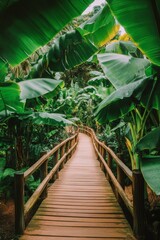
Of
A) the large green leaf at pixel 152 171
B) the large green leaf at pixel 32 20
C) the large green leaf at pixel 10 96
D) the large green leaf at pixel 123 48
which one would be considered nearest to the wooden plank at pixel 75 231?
the large green leaf at pixel 152 171

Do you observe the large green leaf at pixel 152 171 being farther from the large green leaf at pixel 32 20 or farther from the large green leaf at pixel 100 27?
the large green leaf at pixel 100 27

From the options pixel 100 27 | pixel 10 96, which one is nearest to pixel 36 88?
pixel 10 96

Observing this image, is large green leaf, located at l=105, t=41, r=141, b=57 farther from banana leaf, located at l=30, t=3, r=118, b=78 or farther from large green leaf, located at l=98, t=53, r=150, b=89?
large green leaf, located at l=98, t=53, r=150, b=89

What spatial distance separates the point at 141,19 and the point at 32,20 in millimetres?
1089

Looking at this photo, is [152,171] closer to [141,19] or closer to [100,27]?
[141,19]

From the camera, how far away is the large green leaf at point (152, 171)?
213 centimetres

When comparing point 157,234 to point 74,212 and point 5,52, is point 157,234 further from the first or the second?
point 5,52

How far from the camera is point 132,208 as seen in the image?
3.08 metres

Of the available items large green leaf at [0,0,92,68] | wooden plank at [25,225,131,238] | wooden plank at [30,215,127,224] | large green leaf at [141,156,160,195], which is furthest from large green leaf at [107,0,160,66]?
wooden plank at [30,215,127,224]

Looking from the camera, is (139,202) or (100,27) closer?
(139,202)

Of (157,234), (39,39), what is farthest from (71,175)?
(39,39)

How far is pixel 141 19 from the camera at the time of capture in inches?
98.7

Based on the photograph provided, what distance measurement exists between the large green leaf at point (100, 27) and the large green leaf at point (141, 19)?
1.36m

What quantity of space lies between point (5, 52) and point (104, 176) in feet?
15.6
